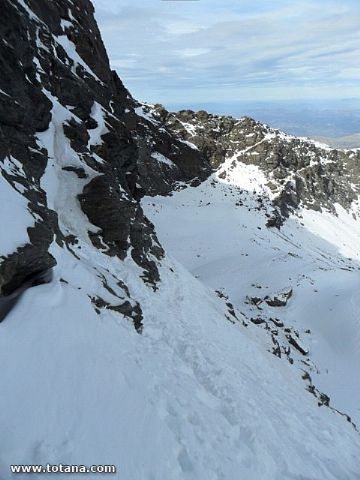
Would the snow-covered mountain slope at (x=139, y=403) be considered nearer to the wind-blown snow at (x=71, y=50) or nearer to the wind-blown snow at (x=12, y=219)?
the wind-blown snow at (x=12, y=219)

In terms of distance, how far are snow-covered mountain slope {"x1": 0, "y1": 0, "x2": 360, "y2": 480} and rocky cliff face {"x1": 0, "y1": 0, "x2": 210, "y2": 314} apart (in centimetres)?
9

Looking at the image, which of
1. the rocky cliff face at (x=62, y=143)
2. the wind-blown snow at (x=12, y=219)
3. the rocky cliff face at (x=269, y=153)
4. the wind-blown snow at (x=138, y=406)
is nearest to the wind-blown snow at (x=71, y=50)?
the rocky cliff face at (x=62, y=143)

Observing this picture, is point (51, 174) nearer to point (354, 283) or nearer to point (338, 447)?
point (338, 447)

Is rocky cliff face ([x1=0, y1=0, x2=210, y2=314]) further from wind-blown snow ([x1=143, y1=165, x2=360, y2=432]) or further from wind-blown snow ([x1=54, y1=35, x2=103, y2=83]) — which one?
wind-blown snow ([x1=143, y1=165, x2=360, y2=432])

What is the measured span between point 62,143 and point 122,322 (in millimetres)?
12777

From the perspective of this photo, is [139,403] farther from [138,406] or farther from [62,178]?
[62,178]

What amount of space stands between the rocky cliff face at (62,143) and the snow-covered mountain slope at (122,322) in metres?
0.09

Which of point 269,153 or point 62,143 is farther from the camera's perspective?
point 269,153

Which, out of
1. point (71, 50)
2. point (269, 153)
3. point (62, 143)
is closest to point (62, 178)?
point (62, 143)

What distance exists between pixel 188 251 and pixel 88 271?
28.2m

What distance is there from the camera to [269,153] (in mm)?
84812

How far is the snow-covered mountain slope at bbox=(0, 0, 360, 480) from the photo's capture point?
24.0ft

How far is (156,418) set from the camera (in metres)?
7.98

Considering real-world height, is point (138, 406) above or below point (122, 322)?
above
